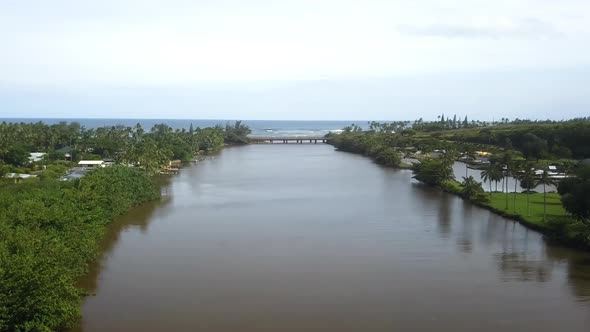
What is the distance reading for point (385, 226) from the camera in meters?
23.9

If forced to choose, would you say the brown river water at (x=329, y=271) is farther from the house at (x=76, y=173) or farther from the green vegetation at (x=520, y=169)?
the house at (x=76, y=173)

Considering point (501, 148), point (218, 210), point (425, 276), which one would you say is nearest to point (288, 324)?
point (425, 276)

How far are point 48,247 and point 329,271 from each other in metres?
8.14

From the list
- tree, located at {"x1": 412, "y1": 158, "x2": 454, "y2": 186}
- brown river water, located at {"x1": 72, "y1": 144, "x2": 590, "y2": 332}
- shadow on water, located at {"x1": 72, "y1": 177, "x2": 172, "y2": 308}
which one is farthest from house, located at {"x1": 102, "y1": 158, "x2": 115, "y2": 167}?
tree, located at {"x1": 412, "y1": 158, "x2": 454, "y2": 186}

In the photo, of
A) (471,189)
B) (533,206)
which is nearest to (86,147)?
(471,189)

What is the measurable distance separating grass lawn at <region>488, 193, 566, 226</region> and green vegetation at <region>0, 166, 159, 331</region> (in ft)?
57.9

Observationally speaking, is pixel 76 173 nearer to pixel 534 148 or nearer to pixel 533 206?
pixel 533 206

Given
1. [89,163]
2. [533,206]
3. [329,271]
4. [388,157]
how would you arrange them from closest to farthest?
1. [329,271]
2. [533,206]
3. [89,163]
4. [388,157]

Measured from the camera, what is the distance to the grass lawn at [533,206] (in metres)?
24.2

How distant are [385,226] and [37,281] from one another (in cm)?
1534

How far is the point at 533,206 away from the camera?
1064 inches

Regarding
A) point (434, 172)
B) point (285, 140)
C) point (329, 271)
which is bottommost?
point (329, 271)

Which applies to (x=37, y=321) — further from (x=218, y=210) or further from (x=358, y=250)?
(x=218, y=210)

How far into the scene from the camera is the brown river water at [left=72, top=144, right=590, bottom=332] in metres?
13.7
